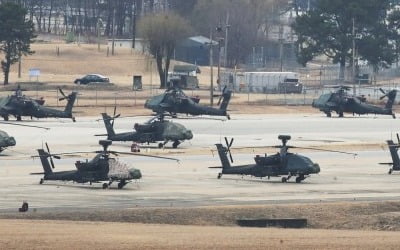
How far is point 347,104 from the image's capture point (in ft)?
335

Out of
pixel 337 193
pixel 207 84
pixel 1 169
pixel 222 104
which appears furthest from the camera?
pixel 207 84

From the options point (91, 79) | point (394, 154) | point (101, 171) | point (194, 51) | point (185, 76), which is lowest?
point (91, 79)

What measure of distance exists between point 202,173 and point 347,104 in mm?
39721

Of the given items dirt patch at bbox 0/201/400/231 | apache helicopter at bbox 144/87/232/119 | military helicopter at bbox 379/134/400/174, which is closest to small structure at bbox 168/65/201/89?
apache helicopter at bbox 144/87/232/119

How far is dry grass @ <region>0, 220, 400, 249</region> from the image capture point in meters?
38.1

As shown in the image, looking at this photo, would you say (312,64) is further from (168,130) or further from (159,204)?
(159,204)

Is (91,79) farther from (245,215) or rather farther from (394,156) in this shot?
(245,215)

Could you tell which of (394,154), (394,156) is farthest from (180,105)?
(394,154)

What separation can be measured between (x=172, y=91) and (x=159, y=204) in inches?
1763

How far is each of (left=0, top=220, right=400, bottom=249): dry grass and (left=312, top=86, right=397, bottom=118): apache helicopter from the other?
56.7m

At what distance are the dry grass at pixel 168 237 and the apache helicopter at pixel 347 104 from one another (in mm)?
56680

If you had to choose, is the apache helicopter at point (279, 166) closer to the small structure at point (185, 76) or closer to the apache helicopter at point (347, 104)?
the apache helicopter at point (347, 104)

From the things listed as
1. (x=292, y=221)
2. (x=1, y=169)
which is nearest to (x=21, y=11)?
(x=1, y=169)

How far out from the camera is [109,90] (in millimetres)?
128250
